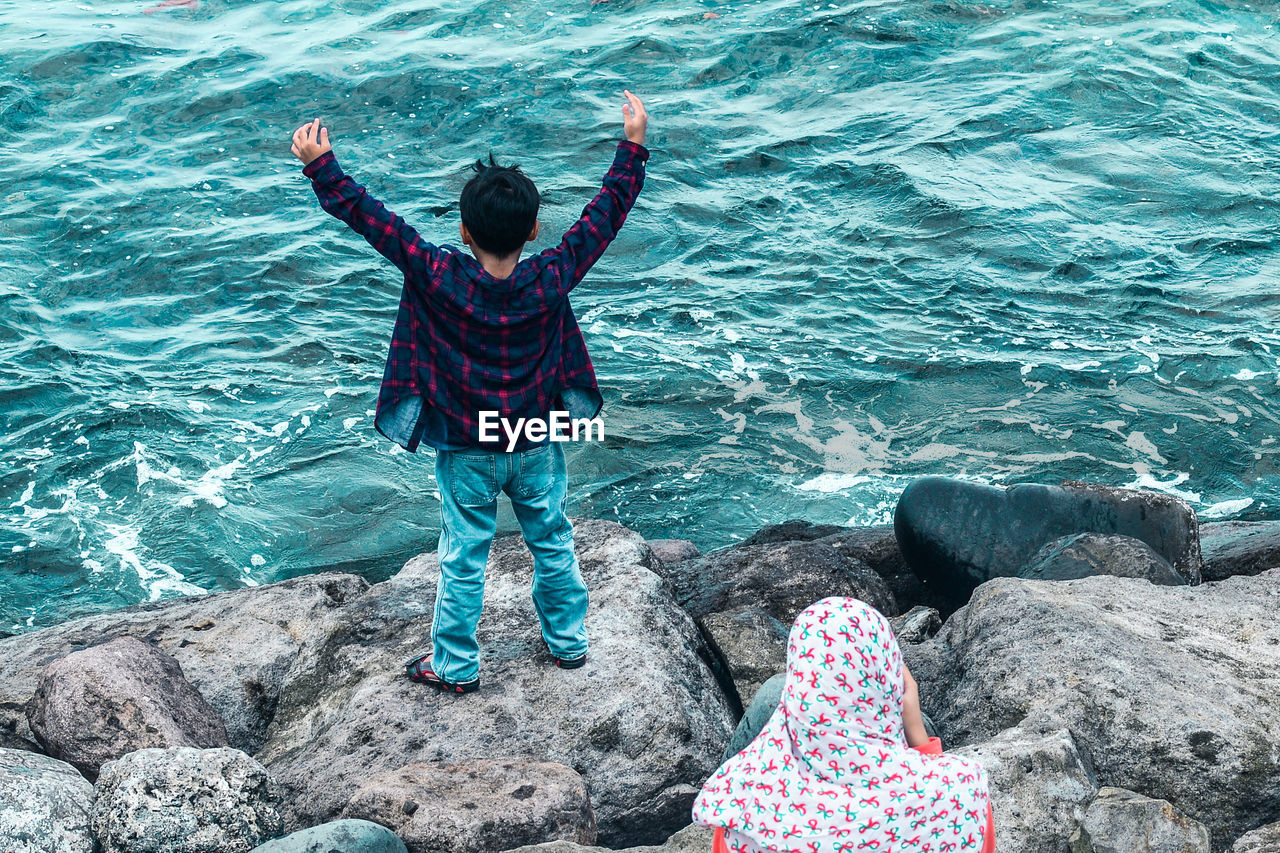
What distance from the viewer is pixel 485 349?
370cm

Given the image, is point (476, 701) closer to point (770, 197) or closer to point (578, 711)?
point (578, 711)

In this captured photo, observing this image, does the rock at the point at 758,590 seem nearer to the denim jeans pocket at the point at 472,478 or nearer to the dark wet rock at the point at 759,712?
the dark wet rock at the point at 759,712

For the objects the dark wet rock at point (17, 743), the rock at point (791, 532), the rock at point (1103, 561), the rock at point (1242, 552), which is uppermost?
the dark wet rock at point (17, 743)

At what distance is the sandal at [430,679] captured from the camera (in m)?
4.36

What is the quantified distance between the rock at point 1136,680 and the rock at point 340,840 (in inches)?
78.7

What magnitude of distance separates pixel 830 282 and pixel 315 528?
197 inches

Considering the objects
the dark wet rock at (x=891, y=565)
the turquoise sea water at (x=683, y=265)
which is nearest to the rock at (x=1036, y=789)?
the dark wet rock at (x=891, y=565)

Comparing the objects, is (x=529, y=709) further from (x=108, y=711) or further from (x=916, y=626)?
(x=916, y=626)

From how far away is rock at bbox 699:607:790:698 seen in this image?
463cm

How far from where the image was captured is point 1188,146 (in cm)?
1237

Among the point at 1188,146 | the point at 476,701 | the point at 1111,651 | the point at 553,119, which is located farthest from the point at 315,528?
the point at 1188,146

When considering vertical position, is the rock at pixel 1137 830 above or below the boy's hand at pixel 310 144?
below

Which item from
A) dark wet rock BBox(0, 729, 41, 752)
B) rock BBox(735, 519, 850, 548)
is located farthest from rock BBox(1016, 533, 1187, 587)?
dark wet rock BBox(0, 729, 41, 752)

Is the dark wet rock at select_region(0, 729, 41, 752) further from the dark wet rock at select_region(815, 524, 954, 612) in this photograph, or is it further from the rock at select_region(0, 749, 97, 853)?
the dark wet rock at select_region(815, 524, 954, 612)
